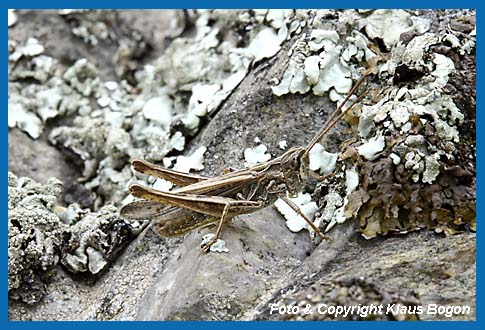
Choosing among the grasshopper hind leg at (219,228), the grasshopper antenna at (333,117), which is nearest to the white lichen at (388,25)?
the grasshopper antenna at (333,117)

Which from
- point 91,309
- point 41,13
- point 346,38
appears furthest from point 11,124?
point 346,38

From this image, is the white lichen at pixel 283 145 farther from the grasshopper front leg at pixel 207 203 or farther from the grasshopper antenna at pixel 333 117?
the grasshopper front leg at pixel 207 203

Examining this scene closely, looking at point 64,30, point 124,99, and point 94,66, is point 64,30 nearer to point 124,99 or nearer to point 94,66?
point 94,66

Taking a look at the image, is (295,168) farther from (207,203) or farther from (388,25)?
(388,25)

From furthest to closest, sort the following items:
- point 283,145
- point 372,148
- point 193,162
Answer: point 193,162
point 283,145
point 372,148

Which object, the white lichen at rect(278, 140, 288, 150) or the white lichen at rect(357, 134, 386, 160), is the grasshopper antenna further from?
the white lichen at rect(278, 140, 288, 150)

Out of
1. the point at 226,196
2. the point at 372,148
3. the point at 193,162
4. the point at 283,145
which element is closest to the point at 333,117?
the point at 372,148

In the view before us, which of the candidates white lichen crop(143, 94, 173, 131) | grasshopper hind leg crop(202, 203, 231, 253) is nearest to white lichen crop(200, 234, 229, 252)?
grasshopper hind leg crop(202, 203, 231, 253)
